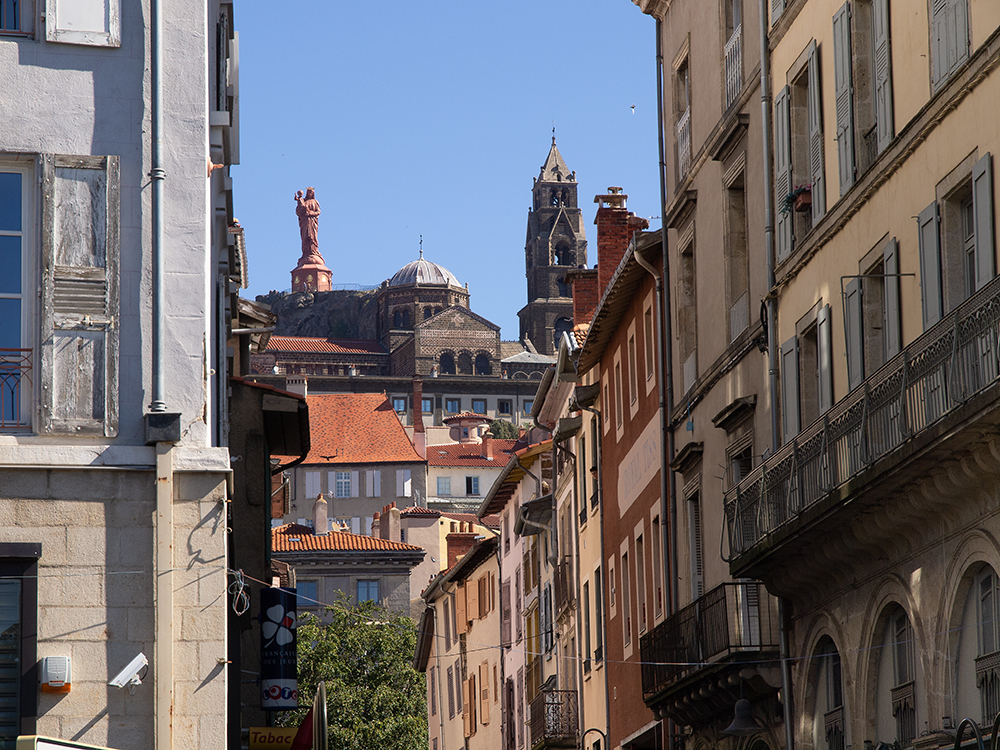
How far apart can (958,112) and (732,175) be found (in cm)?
830

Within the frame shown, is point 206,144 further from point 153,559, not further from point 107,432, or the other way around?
point 153,559

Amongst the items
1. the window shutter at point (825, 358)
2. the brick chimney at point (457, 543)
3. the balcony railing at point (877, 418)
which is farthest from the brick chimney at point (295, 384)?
the balcony railing at point (877, 418)

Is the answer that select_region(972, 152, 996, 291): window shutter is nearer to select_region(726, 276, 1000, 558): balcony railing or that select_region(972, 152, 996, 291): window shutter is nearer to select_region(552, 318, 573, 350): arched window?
select_region(726, 276, 1000, 558): balcony railing

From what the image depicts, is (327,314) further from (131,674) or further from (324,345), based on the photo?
(131,674)

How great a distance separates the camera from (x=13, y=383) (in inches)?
492

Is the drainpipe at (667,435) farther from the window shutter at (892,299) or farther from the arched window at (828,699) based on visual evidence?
the window shutter at (892,299)

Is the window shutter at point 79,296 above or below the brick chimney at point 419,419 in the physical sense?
below

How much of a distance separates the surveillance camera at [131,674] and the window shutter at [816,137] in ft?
34.6

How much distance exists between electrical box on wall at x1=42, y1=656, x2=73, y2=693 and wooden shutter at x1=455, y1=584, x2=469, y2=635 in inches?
1804

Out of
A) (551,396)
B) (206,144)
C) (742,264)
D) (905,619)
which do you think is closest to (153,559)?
(206,144)

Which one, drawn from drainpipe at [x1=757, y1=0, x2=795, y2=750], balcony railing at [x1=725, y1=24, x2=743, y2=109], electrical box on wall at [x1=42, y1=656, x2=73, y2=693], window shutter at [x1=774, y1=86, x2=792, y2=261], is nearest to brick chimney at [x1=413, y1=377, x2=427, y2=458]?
balcony railing at [x1=725, y1=24, x2=743, y2=109]

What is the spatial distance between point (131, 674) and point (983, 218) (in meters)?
7.89

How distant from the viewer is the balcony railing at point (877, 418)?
13.0m

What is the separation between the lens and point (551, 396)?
4188 centimetres
